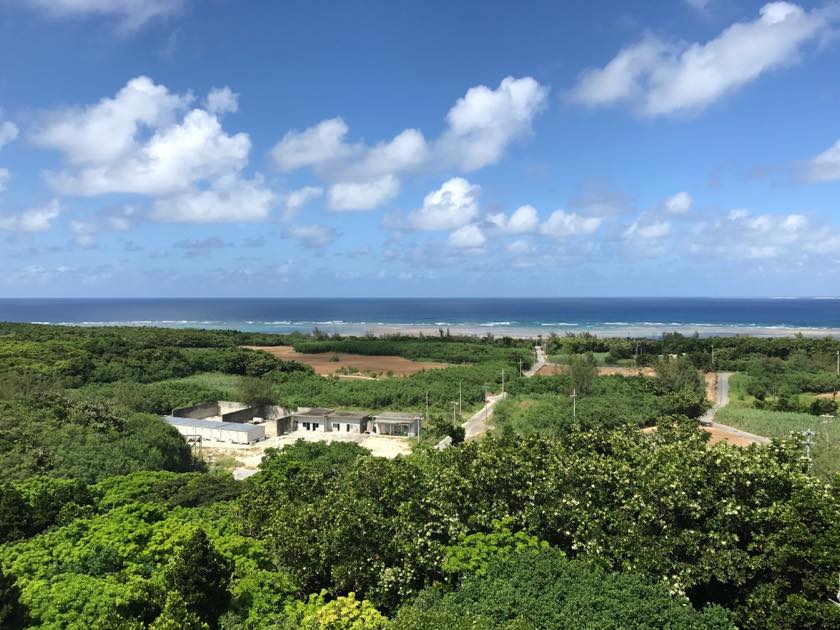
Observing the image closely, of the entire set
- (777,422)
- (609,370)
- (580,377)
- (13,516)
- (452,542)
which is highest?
(452,542)

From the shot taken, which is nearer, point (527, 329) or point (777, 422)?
point (777, 422)

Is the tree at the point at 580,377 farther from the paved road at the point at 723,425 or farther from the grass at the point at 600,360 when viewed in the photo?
the grass at the point at 600,360

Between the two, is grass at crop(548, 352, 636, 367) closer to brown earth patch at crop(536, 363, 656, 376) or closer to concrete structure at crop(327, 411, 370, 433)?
brown earth patch at crop(536, 363, 656, 376)

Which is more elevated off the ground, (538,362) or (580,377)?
(580,377)

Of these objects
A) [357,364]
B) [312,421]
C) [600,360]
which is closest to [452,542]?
[312,421]

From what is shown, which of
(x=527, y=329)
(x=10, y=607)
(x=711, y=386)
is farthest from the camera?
(x=527, y=329)

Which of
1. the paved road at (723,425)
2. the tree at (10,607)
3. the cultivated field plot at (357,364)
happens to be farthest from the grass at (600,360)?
the tree at (10,607)

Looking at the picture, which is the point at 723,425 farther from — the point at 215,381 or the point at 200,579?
the point at 215,381
